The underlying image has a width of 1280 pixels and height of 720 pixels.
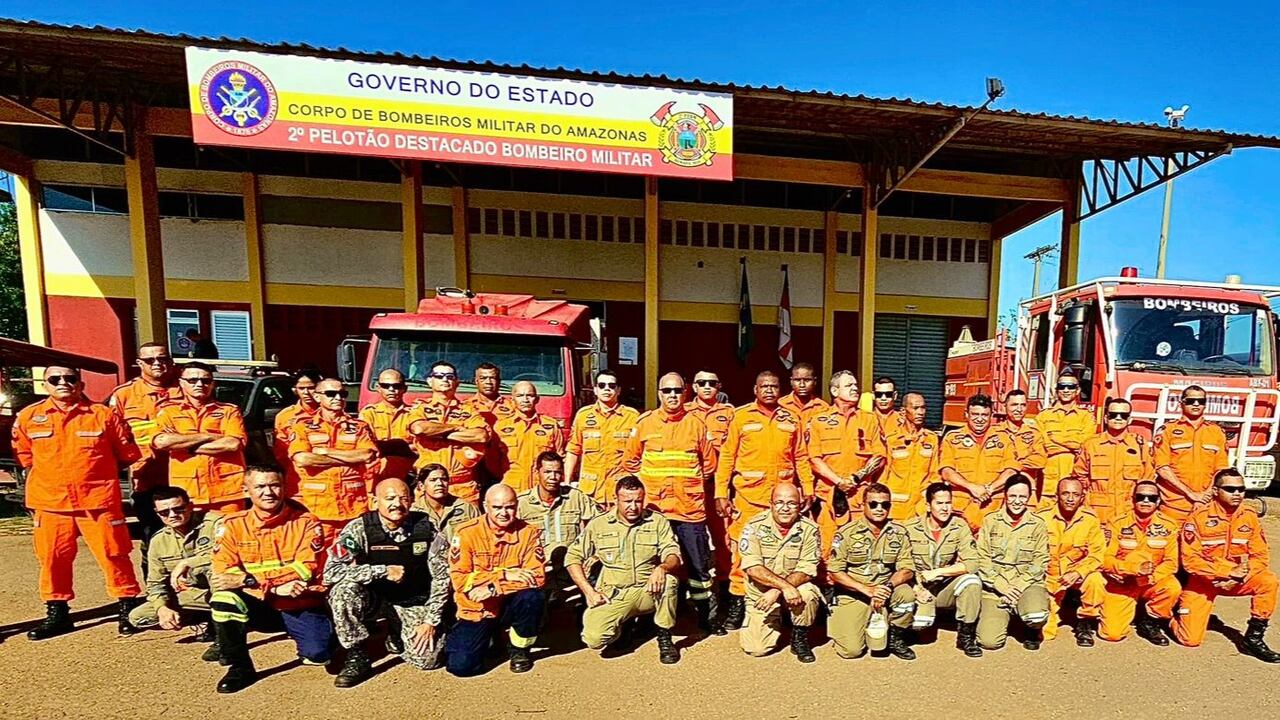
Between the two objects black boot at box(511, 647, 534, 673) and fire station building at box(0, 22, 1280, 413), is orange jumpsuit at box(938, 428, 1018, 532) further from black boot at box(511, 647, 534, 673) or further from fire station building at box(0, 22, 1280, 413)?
fire station building at box(0, 22, 1280, 413)

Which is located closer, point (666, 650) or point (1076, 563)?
point (666, 650)

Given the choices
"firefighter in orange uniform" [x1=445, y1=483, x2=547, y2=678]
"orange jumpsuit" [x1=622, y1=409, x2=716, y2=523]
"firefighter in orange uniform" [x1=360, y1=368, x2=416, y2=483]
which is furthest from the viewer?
"firefighter in orange uniform" [x1=360, y1=368, x2=416, y2=483]

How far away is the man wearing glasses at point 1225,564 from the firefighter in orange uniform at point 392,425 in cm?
514

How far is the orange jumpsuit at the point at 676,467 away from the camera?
3.83m

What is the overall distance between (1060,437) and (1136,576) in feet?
5.63

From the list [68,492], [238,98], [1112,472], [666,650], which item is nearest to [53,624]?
[68,492]

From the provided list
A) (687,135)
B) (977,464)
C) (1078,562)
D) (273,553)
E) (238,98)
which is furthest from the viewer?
(687,135)

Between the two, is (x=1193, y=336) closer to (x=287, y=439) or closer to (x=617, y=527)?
(x=617, y=527)

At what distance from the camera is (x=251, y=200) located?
36.1ft

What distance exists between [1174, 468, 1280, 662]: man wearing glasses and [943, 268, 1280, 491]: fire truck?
177 centimetres

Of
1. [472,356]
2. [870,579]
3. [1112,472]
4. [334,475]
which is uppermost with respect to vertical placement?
[472,356]

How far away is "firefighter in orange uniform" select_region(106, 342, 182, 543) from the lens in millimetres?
3863

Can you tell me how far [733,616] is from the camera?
3.73 m

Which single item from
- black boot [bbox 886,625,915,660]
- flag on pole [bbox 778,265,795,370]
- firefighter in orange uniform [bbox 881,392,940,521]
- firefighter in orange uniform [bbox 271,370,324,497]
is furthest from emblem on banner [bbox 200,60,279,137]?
flag on pole [bbox 778,265,795,370]
